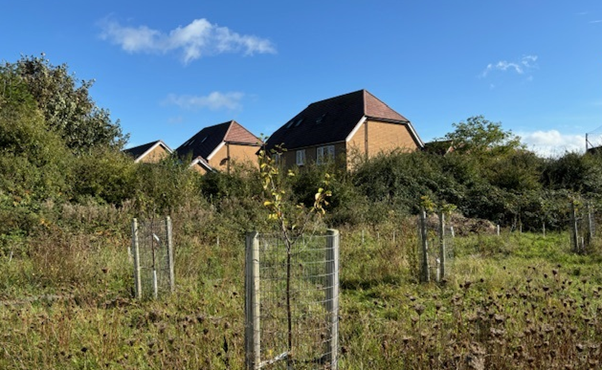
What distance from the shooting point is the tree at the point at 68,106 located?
2055 cm

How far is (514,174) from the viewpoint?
A: 18.8 metres

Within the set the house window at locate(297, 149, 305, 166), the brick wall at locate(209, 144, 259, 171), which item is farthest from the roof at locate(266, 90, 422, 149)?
the brick wall at locate(209, 144, 259, 171)

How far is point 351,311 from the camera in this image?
5.08 meters

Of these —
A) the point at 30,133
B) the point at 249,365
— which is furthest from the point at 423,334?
the point at 30,133

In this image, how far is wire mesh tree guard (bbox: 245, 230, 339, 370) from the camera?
9.16ft

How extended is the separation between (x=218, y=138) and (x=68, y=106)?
1476 cm

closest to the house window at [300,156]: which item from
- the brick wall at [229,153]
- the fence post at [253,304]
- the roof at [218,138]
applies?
the brick wall at [229,153]

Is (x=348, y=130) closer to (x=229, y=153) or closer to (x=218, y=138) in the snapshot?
(x=229, y=153)

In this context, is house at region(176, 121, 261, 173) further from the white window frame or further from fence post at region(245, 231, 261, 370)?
fence post at region(245, 231, 261, 370)

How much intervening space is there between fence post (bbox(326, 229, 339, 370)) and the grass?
0.37m

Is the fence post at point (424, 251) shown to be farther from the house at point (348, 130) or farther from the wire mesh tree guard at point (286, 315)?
the house at point (348, 130)

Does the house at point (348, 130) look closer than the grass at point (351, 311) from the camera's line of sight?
No

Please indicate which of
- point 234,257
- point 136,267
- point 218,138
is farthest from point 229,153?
point 136,267

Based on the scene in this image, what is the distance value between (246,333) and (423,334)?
4.11 feet
